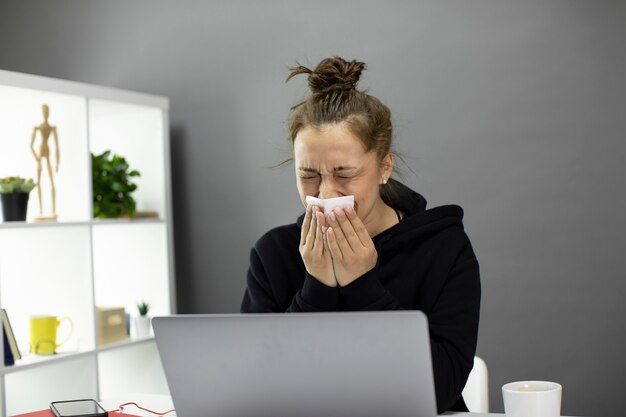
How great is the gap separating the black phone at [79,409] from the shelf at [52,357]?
1.19 m

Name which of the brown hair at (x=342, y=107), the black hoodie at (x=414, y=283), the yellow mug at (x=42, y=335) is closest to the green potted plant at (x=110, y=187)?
the yellow mug at (x=42, y=335)

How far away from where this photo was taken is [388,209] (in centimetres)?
167

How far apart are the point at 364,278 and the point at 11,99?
1.74m

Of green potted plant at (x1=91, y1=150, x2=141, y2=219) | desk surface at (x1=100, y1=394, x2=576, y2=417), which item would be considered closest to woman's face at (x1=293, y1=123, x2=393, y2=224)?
desk surface at (x1=100, y1=394, x2=576, y2=417)

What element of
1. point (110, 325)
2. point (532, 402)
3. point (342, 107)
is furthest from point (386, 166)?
point (110, 325)

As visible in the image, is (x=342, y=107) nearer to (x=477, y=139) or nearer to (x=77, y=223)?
(x=477, y=139)

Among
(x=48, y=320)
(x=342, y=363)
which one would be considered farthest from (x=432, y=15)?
(x=342, y=363)

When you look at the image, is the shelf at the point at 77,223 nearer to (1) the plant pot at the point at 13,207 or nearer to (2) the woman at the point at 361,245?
(1) the plant pot at the point at 13,207

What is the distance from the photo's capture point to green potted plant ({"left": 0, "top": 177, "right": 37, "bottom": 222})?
2.54 meters

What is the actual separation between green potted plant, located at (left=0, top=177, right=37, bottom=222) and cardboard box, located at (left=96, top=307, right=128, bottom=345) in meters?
0.47

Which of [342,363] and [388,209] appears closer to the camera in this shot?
[342,363]

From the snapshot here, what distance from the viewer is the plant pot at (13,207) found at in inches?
100

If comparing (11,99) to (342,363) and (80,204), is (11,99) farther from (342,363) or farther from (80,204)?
(342,363)

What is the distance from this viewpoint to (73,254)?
2.72m
